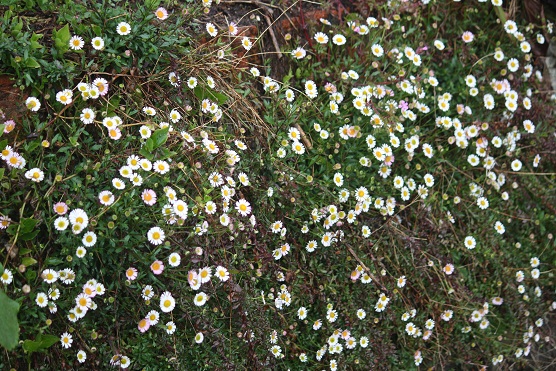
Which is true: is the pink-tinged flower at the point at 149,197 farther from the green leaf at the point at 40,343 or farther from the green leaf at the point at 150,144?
the green leaf at the point at 40,343

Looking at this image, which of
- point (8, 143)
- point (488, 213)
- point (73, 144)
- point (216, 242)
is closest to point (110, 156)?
point (73, 144)

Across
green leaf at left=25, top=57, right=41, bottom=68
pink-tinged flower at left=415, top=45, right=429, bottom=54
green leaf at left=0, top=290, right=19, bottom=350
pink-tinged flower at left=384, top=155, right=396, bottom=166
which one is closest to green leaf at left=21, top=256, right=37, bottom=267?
green leaf at left=0, top=290, right=19, bottom=350

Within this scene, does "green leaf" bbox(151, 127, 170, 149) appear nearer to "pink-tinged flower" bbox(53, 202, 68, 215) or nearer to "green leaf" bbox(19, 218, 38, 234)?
"pink-tinged flower" bbox(53, 202, 68, 215)

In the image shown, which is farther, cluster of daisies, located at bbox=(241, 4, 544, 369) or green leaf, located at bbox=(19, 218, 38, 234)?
cluster of daisies, located at bbox=(241, 4, 544, 369)

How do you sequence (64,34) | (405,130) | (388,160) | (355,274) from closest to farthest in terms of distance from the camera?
(64,34) → (355,274) → (388,160) → (405,130)

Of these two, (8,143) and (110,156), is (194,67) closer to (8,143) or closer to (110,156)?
(110,156)

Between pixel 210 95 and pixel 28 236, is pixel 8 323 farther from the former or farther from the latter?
pixel 210 95

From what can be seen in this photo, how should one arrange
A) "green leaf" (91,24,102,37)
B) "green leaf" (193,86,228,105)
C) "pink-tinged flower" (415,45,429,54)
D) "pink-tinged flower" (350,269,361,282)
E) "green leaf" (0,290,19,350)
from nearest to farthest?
"green leaf" (0,290,19,350), "green leaf" (91,24,102,37), "green leaf" (193,86,228,105), "pink-tinged flower" (350,269,361,282), "pink-tinged flower" (415,45,429,54)

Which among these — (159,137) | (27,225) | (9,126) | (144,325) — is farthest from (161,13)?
(144,325)
